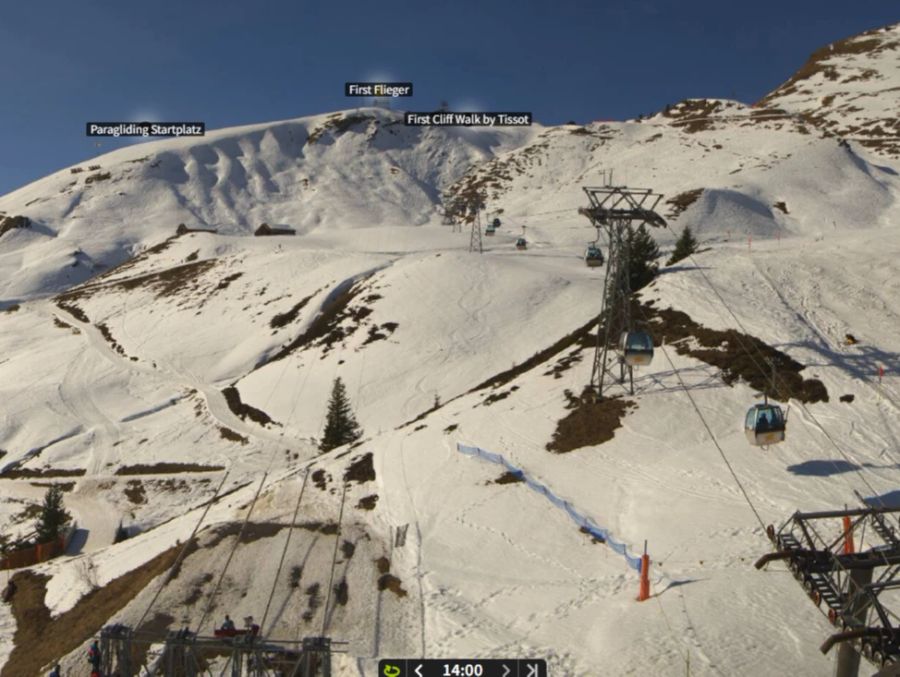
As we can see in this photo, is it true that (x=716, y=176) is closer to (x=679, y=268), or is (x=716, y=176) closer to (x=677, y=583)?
(x=679, y=268)

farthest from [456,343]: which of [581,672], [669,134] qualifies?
[669,134]

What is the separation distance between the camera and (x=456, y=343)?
6266 centimetres

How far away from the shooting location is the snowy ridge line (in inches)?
886

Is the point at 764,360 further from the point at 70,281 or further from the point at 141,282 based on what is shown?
the point at 70,281

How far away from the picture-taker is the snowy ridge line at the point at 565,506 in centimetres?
2250

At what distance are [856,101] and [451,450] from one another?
18268 centimetres

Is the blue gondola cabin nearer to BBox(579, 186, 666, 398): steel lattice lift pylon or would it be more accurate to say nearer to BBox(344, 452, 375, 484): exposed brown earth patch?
BBox(579, 186, 666, 398): steel lattice lift pylon

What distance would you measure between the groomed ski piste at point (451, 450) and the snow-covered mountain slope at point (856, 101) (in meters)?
46.2

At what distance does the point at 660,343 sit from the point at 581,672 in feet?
90.7

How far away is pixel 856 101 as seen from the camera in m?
166

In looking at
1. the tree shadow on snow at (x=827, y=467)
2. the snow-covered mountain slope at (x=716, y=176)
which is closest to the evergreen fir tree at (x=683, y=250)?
the tree shadow on snow at (x=827, y=467)

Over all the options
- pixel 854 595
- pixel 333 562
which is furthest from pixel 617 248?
pixel 854 595

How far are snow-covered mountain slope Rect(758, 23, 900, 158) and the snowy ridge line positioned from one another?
469ft

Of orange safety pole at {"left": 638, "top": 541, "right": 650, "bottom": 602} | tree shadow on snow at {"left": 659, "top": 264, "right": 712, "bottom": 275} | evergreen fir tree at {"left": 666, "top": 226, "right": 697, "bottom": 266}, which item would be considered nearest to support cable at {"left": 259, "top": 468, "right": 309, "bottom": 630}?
orange safety pole at {"left": 638, "top": 541, "right": 650, "bottom": 602}
